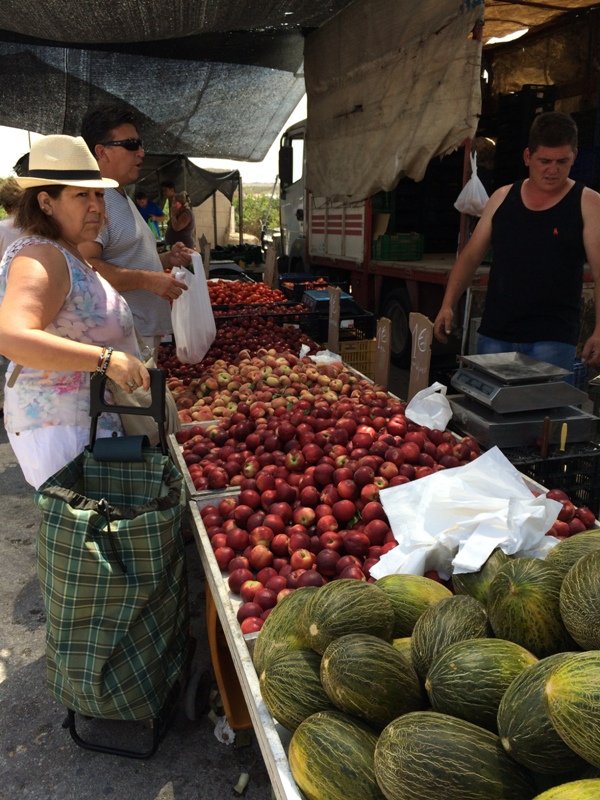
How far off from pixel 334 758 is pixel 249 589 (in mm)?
939

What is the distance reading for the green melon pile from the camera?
3.40 ft

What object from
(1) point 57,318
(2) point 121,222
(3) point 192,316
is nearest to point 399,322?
(3) point 192,316

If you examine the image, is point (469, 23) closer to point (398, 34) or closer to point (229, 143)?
point (398, 34)

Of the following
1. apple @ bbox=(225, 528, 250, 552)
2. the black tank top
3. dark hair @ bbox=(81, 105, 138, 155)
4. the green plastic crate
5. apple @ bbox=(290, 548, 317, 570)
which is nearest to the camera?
apple @ bbox=(290, 548, 317, 570)

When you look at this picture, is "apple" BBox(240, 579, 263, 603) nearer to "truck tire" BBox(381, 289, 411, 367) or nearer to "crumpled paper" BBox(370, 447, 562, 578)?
"crumpled paper" BBox(370, 447, 562, 578)

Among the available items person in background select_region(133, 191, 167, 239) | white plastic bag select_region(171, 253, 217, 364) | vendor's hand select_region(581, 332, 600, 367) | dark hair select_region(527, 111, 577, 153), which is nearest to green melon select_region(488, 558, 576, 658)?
vendor's hand select_region(581, 332, 600, 367)

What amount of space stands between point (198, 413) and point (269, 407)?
478 millimetres

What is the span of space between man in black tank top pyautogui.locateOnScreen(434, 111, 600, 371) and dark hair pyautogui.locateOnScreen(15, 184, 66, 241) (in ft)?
7.83

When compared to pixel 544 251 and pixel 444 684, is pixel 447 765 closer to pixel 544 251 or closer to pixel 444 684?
pixel 444 684

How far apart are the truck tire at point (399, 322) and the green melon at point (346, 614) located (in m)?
6.29

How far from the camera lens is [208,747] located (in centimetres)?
251

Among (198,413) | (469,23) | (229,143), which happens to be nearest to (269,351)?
(198,413)

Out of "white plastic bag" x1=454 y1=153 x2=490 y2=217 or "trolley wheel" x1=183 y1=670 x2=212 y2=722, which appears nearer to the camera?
"trolley wheel" x1=183 y1=670 x2=212 y2=722

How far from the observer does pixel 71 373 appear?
213 centimetres
